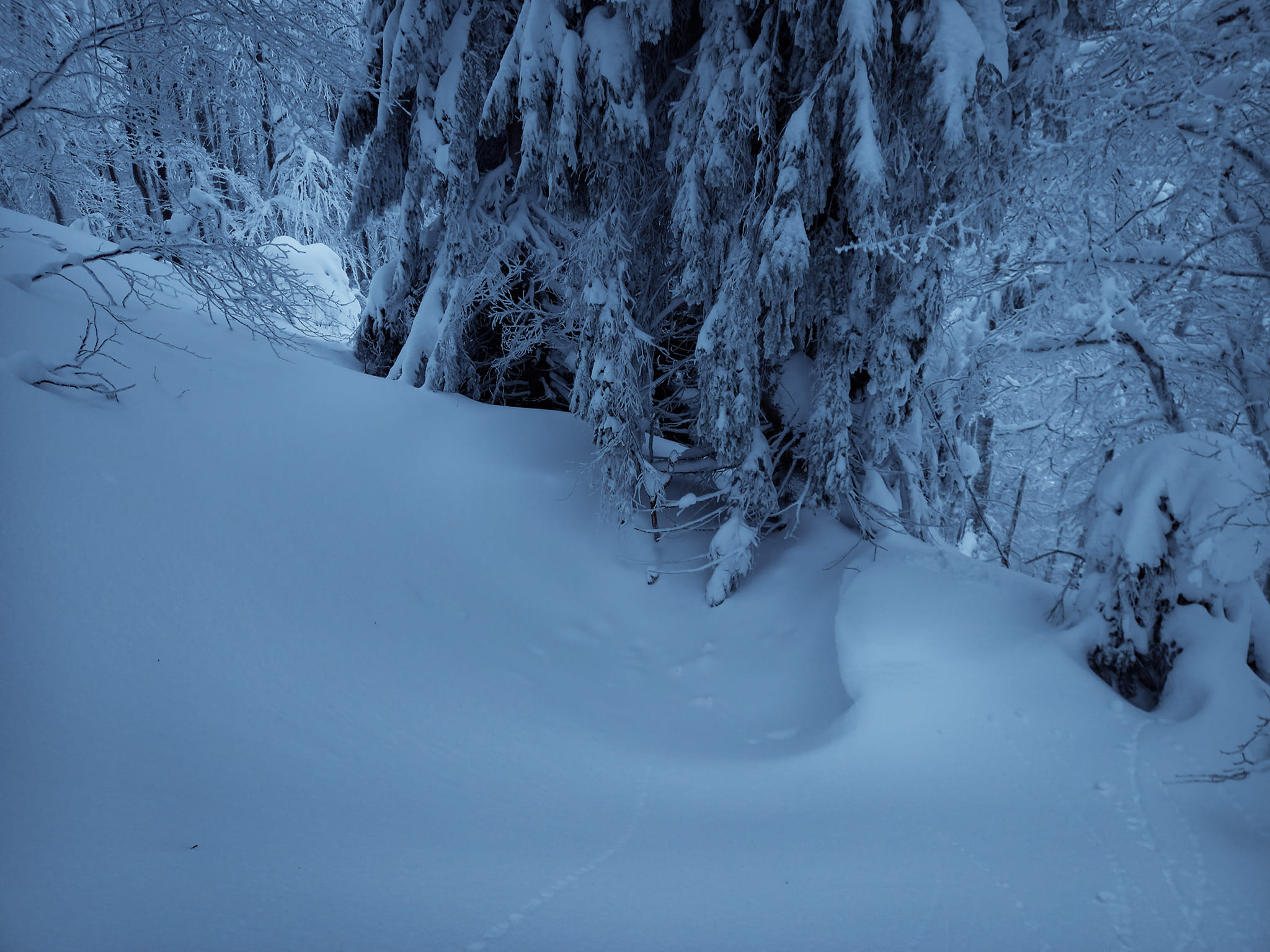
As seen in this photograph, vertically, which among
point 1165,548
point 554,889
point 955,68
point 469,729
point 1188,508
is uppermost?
point 955,68

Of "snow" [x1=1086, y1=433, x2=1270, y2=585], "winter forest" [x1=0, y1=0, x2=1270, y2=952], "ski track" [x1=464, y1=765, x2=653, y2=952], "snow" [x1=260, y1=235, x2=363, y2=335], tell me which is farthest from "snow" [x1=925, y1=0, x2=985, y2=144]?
"snow" [x1=260, y1=235, x2=363, y2=335]

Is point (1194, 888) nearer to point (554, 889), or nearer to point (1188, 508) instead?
point (1188, 508)

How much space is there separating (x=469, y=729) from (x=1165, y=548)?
13.1 feet

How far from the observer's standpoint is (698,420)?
18.0 ft

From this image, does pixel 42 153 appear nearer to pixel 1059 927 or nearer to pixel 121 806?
pixel 121 806

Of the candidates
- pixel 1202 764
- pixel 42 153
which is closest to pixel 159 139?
pixel 42 153

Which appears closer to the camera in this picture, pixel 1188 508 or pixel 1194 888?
pixel 1194 888

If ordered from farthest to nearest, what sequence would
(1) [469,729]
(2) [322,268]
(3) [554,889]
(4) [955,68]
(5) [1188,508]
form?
(2) [322,268] < (4) [955,68] < (5) [1188,508] < (1) [469,729] < (3) [554,889]

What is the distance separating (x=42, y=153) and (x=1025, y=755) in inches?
311

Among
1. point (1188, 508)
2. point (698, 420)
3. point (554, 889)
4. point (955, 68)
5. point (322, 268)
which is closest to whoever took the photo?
point (554, 889)

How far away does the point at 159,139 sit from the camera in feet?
23.1

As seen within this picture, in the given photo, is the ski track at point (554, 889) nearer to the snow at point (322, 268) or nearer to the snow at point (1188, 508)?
the snow at point (1188, 508)

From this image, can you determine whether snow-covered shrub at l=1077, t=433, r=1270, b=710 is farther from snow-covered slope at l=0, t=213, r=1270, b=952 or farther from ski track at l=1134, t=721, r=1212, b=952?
ski track at l=1134, t=721, r=1212, b=952

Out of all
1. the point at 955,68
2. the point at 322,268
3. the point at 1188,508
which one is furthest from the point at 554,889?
the point at 322,268
